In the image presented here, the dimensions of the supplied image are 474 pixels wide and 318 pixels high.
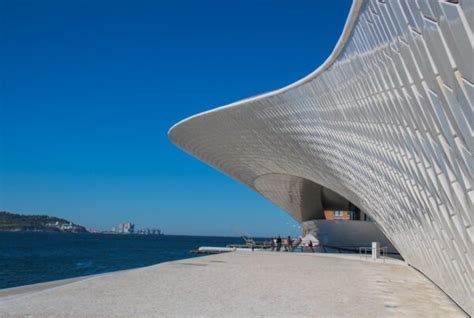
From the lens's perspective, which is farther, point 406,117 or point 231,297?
point 231,297

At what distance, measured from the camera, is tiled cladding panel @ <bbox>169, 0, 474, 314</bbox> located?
22.3 feet

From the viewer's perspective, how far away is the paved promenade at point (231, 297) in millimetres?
9773

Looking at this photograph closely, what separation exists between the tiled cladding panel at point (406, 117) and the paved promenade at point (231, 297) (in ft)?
4.00

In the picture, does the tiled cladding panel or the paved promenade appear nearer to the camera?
the tiled cladding panel

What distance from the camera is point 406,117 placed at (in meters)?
9.95

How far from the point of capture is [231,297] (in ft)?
38.0

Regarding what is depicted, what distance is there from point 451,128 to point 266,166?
1351 inches

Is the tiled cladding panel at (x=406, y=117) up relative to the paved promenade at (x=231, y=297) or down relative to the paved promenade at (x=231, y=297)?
up

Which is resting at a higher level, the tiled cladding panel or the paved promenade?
the tiled cladding panel

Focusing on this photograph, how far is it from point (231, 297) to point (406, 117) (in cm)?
481

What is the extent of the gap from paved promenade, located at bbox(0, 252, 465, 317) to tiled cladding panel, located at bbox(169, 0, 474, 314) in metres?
1.22

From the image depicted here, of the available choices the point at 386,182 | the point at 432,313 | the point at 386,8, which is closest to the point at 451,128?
the point at 386,8

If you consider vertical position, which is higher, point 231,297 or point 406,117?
point 406,117

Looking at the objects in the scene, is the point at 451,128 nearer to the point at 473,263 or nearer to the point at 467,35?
the point at 467,35
